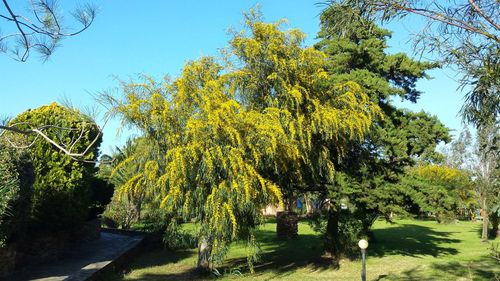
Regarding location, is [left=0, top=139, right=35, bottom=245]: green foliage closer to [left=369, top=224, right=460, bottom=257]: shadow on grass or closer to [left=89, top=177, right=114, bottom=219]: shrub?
[left=89, top=177, right=114, bottom=219]: shrub

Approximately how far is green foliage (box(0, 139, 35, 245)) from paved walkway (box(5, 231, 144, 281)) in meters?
1.19

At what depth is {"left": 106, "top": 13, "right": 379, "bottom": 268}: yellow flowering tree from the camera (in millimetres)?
11234

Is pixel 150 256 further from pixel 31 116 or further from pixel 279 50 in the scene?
pixel 279 50

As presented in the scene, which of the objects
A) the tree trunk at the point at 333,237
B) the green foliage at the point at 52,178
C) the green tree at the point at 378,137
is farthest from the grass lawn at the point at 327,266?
the green foliage at the point at 52,178

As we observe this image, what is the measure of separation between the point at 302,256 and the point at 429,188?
5.73 meters

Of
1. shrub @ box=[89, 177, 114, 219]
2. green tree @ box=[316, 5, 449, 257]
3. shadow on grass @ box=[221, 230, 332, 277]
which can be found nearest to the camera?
green tree @ box=[316, 5, 449, 257]

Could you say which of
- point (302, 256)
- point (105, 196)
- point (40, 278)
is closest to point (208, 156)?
point (40, 278)

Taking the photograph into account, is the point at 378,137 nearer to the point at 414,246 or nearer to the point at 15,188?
the point at 414,246

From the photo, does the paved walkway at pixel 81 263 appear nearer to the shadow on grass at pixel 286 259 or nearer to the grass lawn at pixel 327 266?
the grass lawn at pixel 327 266

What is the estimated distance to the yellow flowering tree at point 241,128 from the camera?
36.9ft

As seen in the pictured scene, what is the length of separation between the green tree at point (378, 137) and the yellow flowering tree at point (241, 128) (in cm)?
102

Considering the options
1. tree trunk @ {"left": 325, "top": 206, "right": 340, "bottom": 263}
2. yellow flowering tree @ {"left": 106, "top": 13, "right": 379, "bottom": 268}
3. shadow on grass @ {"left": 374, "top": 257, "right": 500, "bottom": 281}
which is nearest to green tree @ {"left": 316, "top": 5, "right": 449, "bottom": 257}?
tree trunk @ {"left": 325, "top": 206, "right": 340, "bottom": 263}

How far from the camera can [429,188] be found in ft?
47.7

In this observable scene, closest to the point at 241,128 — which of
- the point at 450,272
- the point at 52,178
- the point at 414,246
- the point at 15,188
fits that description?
the point at 15,188
